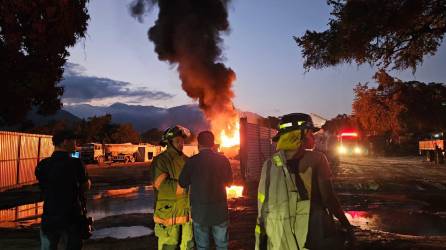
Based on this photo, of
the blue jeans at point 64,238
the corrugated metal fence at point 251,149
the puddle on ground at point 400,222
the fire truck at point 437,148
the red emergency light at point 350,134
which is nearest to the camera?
the blue jeans at point 64,238

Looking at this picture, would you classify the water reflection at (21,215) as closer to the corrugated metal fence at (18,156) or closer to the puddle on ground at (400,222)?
the corrugated metal fence at (18,156)

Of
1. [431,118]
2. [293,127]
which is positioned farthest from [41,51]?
[431,118]

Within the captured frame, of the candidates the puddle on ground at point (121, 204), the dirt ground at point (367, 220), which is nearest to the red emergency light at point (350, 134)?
the dirt ground at point (367, 220)

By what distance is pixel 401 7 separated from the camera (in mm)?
8555

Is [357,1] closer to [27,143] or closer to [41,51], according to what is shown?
[41,51]

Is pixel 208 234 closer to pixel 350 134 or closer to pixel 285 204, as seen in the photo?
pixel 285 204

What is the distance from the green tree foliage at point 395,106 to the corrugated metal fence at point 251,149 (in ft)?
65.0

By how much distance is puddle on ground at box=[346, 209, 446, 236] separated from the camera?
9664mm

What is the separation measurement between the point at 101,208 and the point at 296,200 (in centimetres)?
1147

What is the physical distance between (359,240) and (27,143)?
1744cm

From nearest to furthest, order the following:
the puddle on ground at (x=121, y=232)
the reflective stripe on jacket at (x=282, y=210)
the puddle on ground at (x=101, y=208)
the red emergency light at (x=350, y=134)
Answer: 1. the reflective stripe on jacket at (x=282, y=210)
2. the puddle on ground at (x=121, y=232)
3. the puddle on ground at (x=101, y=208)
4. the red emergency light at (x=350, y=134)

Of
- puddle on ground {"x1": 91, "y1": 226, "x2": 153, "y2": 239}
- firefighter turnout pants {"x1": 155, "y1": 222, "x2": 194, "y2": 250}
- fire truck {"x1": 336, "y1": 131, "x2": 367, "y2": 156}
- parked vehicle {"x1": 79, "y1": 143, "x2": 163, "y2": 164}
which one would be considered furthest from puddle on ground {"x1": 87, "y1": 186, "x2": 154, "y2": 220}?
fire truck {"x1": 336, "y1": 131, "x2": 367, "y2": 156}

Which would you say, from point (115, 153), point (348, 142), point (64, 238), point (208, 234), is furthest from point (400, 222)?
point (348, 142)

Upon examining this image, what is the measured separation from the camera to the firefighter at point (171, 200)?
5094 mm
